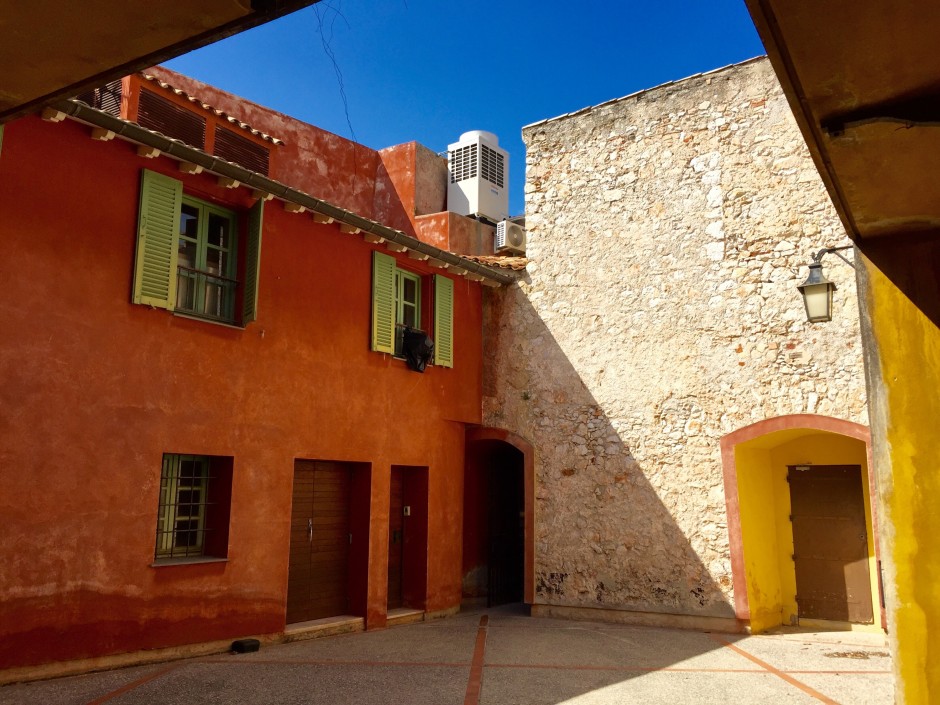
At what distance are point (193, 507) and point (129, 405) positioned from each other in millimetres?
1520

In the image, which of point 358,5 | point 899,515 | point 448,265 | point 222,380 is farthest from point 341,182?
point 899,515

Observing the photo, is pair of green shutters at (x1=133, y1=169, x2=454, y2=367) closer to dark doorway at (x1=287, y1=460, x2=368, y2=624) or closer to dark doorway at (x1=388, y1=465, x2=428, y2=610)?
dark doorway at (x1=287, y1=460, x2=368, y2=624)

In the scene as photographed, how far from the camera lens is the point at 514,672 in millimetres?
7371

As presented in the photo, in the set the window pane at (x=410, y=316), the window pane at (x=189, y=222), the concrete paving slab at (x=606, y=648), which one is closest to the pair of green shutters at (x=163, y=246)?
the window pane at (x=189, y=222)

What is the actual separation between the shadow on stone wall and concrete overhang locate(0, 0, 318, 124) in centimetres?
882

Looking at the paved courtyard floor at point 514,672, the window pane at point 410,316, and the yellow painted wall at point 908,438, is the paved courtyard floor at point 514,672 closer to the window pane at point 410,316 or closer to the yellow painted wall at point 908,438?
the yellow painted wall at point 908,438

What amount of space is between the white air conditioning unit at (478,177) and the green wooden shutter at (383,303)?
5.07m

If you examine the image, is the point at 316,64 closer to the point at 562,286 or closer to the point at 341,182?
the point at 562,286

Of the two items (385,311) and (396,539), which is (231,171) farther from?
(396,539)

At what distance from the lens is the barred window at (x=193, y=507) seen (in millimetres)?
7828

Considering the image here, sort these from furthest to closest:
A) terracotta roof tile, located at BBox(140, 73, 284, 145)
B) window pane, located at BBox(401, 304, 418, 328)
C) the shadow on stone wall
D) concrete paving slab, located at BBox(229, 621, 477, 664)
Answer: window pane, located at BBox(401, 304, 418, 328) → terracotta roof tile, located at BBox(140, 73, 284, 145) → the shadow on stone wall → concrete paving slab, located at BBox(229, 621, 477, 664)

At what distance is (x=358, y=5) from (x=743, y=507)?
8.04 metres

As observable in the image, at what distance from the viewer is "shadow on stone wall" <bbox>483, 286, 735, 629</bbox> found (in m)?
9.94

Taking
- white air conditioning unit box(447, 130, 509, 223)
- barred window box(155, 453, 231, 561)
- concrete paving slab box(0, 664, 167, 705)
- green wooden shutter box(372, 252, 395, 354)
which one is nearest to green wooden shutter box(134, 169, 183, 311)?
barred window box(155, 453, 231, 561)
